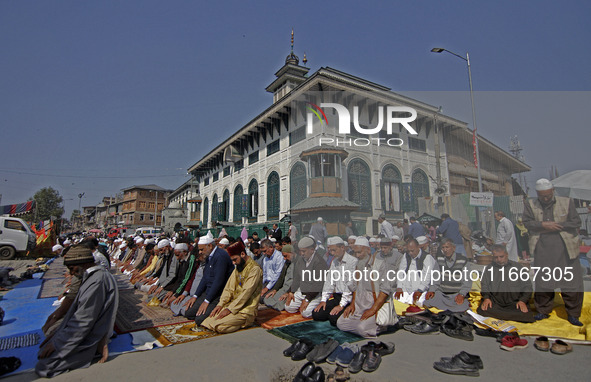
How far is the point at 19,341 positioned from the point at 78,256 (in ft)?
5.95

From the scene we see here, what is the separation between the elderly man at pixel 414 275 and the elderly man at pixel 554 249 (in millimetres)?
1460

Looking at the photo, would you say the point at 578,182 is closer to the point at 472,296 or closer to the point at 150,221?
the point at 472,296

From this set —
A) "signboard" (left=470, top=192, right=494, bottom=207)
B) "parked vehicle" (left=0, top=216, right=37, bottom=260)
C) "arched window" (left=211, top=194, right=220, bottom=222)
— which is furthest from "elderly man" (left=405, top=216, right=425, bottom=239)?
"arched window" (left=211, top=194, right=220, bottom=222)

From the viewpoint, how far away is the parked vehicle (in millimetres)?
13234

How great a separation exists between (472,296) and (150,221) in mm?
62077

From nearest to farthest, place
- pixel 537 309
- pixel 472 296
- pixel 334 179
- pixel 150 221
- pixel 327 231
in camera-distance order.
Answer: pixel 537 309, pixel 472 296, pixel 327 231, pixel 334 179, pixel 150 221

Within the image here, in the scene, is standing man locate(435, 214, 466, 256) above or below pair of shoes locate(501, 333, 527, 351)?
above

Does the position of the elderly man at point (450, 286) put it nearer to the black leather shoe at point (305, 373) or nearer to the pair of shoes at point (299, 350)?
the pair of shoes at point (299, 350)

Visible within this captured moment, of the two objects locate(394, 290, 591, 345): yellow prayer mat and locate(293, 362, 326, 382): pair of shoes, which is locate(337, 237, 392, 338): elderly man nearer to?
locate(293, 362, 326, 382): pair of shoes

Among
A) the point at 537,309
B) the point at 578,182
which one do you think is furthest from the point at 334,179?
the point at 537,309

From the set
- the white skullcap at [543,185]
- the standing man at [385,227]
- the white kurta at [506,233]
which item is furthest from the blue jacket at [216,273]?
the white kurta at [506,233]

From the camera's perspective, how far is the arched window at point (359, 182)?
991cm

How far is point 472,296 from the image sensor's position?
493cm

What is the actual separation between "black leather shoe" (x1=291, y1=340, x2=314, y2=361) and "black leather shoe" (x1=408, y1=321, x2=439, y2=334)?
156 cm
